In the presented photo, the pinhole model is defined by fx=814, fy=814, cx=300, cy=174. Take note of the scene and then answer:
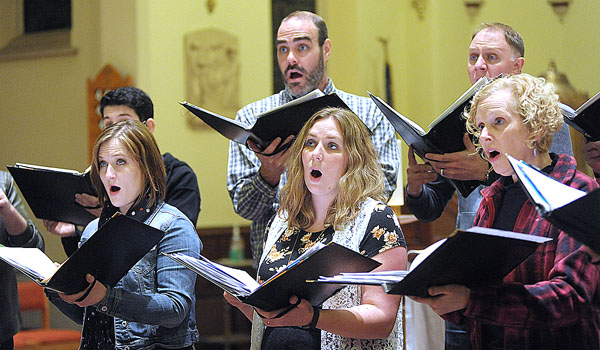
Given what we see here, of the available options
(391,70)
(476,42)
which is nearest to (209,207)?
(391,70)

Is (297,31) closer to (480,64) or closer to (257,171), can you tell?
(257,171)

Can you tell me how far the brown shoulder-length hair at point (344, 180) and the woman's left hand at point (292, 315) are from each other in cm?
40

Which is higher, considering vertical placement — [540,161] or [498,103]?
[498,103]

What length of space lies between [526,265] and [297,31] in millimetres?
1845

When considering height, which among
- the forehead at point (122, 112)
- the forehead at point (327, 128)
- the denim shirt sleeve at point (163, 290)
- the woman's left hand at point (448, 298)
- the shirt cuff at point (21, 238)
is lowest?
the shirt cuff at point (21, 238)

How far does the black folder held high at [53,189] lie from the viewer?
3359 mm

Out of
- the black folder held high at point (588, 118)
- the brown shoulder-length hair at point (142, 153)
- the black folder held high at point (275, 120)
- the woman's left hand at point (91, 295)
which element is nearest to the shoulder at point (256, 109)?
the black folder held high at point (275, 120)

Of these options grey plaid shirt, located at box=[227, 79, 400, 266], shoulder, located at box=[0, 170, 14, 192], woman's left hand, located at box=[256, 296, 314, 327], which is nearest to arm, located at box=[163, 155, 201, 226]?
grey plaid shirt, located at box=[227, 79, 400, 266]

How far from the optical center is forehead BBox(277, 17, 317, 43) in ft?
11.8

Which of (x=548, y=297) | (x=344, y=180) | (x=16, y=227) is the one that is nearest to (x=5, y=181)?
(x=16, y=227)

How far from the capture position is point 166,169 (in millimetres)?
3672

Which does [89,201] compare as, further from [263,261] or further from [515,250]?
[515,250]

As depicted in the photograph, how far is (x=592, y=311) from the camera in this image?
6.72 ft

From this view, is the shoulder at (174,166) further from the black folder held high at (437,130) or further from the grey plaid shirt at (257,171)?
the black folder held high at (437,130)
